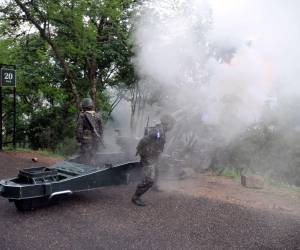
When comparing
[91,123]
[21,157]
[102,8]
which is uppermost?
[102,8]

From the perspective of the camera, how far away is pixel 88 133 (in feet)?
27.7

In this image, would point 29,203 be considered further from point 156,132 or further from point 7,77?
point 7,77

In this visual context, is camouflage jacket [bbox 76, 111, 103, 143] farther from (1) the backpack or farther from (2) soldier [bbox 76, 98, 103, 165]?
(1) the backpack

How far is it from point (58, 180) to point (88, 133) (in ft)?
5.43

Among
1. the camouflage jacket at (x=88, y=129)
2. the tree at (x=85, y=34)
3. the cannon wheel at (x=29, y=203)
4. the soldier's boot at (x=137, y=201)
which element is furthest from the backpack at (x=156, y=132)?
the tree at (x=85, y=34)

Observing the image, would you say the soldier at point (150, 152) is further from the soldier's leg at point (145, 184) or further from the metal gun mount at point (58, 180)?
the metal gun mount at point (58, 180)

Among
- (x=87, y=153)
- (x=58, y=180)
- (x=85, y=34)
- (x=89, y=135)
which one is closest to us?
(x=58, y=180)

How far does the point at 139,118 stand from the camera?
54.5 feet

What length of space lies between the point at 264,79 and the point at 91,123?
423cm

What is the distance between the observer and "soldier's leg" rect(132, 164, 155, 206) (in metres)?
7.14

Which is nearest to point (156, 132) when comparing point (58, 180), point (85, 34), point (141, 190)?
point (141, 190)

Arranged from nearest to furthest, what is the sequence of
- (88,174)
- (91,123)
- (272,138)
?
1. (88,174)
2. (91,123)
3. (272,138)

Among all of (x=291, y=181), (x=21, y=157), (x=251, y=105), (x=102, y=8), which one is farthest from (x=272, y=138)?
(x=21, y=157)

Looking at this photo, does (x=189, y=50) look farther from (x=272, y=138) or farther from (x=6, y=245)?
(x=6, y=245)
